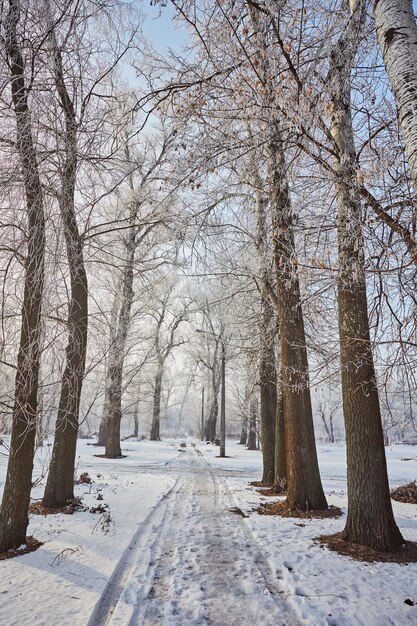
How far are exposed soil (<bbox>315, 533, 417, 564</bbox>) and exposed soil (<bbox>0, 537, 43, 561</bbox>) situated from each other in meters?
3.68

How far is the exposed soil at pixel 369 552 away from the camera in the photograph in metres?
4.44

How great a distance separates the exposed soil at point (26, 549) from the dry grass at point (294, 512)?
12.4 ft

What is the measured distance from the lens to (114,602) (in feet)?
11.2

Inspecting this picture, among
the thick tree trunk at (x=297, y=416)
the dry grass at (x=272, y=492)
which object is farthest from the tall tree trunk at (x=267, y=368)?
the thick tree trunk at (x=297, y=416)

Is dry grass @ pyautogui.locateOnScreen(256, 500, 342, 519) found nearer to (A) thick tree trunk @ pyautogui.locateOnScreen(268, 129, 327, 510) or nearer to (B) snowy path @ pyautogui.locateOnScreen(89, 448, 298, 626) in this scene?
(A) thick tree trunk @ pyautogui.locateOnScreen(268, 129, 327, 510)

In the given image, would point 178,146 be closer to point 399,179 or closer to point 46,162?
point 46,162

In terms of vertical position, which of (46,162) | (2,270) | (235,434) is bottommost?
(235,434)

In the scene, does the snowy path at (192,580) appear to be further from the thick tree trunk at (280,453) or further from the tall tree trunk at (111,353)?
the tall tree trunk at (111,353)

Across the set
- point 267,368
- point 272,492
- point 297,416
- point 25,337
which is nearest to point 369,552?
point 297,416

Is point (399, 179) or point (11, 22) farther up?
Answer: point (11, 22)

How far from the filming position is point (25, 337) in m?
4.77

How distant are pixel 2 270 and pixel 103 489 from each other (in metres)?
6.53

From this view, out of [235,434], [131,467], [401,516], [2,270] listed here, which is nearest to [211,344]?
[131,467]

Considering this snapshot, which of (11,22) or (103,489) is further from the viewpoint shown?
(103,489)
